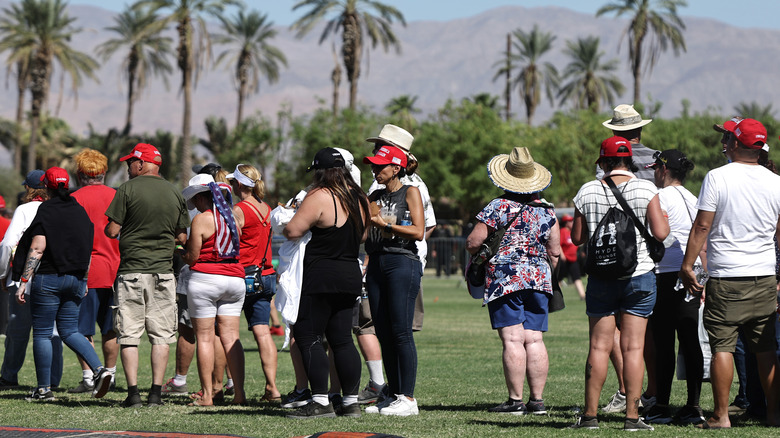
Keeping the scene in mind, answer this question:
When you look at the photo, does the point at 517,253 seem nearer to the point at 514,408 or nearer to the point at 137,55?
the point at 514,408

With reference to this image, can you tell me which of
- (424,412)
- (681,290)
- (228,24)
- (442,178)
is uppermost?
(228,24)

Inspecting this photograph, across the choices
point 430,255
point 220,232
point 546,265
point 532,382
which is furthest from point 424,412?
point 430,255

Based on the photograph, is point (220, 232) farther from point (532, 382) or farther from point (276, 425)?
point (532, 382)

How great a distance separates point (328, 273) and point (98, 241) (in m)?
2.89

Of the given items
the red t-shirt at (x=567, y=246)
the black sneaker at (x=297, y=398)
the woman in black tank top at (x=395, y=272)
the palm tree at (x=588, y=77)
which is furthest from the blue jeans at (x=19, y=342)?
the palm tree at (x=588, y=77)

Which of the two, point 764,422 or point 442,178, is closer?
point 764,422

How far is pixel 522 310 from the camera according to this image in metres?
7.77

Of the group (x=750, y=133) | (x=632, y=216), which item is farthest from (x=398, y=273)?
(x=750, y=133)

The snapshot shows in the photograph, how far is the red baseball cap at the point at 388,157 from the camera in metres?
7.62

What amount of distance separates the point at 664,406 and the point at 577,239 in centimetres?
149

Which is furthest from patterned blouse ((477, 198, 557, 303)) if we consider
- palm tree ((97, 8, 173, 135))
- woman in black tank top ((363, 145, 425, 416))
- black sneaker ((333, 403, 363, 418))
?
palm tree ((97, 8, 173, 135))

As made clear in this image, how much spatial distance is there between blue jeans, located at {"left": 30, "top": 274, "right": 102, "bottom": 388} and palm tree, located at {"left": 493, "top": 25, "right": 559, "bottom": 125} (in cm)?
6418

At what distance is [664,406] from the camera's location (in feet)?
25.0

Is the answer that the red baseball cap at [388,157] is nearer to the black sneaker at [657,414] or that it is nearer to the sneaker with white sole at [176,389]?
the black sneaker at [657,414]
